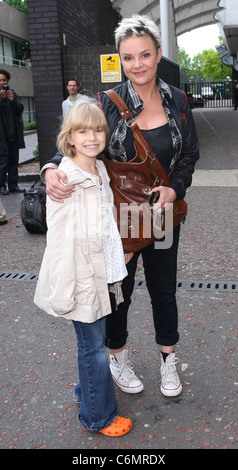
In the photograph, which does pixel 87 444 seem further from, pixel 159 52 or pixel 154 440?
pixel 159 52

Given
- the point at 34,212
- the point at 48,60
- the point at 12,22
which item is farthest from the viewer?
the point at 12,22

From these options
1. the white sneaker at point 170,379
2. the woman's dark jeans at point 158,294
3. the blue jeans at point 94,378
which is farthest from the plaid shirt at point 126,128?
the white sneaker at point 170,379

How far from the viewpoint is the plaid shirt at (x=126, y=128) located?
2.61 metres

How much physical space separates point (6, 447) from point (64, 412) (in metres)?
0.39

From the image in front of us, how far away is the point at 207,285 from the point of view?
15.2 feet

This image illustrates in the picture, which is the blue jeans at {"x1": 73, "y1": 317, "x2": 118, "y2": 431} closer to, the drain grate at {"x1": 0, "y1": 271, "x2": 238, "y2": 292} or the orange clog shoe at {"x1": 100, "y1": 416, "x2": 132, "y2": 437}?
the orange clog shoe at {"x1": 100, "y1": 416, "x2": 132, "y2": 437}

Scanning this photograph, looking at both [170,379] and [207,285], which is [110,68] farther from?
[170,379]

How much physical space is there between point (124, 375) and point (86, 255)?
1.00m

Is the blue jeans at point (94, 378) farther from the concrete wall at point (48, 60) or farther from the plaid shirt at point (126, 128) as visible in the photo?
the concrete wall at point (48, 60)

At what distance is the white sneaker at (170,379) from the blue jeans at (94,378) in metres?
0.41

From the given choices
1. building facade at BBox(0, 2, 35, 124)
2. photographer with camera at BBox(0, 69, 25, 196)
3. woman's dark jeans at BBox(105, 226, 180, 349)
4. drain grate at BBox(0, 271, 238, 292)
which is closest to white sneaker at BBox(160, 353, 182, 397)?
woman's dark jeans at BBox(105, 226, 180, 349)

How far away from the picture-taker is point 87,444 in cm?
262

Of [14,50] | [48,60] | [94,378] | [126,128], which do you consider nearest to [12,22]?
[14,50]

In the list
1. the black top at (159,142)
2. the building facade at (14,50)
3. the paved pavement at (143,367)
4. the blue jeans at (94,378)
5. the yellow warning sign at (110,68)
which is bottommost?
the paved pavement at (143,367)
